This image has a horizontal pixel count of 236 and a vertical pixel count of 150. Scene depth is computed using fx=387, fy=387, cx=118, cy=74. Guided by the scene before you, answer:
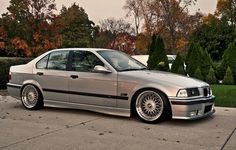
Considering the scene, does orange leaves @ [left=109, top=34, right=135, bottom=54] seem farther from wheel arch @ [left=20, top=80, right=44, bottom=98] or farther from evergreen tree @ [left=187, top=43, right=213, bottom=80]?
wheel arch @ [left=20, top=80, right=44, bottom=98]

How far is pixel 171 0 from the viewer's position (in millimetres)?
37812

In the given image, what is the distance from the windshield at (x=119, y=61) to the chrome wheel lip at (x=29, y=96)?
193 centimetres

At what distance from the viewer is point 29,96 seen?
9.27 m

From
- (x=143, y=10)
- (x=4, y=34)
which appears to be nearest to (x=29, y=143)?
Answer: (x=4, y=34)

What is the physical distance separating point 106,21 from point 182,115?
47664 millimetres

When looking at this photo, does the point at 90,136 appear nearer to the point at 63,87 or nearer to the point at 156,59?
the point at 63,87

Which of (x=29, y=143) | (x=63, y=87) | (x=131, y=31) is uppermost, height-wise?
(x=131, y=31)

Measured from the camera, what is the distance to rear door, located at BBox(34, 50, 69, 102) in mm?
8695

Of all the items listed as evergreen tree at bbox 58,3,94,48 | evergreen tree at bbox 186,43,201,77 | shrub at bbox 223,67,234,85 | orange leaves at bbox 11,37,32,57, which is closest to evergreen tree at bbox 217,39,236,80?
shrub at bbox 223,67,234,85

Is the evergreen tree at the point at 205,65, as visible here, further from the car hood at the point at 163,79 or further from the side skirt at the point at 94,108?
the side skirt at the point at 94,108

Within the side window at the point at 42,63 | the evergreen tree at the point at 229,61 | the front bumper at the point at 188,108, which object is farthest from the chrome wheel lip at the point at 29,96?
the evergreen tree at the point at 229,61

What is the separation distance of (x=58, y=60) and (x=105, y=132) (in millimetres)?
2820

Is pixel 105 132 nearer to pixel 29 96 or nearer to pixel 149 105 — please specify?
pixel 149 105

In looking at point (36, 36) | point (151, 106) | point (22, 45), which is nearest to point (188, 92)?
point (151, 106)
